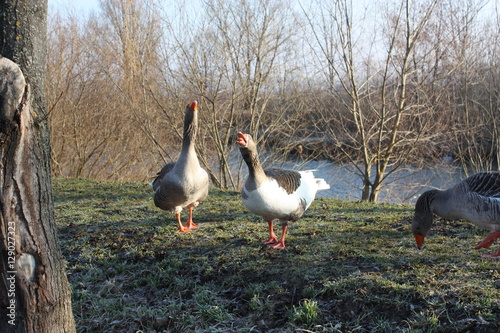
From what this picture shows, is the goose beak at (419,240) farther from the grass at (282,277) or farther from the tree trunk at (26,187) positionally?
the tree trunk at (26,187)

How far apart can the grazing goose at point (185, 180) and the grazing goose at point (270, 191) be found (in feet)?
3.38

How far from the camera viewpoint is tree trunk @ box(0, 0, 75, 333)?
6.53 ft

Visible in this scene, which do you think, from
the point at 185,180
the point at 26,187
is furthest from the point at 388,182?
the point at 26,187

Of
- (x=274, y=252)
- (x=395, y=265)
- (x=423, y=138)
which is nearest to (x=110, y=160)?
(x=423, y=138)

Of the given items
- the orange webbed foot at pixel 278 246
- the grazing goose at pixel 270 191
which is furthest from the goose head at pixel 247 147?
the orange webbed foot at pixel 278 246

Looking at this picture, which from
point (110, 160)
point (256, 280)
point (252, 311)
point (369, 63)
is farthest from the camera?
point (110, 160)

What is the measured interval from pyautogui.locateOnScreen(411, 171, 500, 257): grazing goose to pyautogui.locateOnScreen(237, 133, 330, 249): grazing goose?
1214mm

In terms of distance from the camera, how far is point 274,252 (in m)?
4.14

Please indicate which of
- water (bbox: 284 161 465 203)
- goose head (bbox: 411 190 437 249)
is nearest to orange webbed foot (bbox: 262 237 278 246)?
goose head (bbox: 411 190 437 249)

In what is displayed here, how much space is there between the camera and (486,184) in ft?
12.3

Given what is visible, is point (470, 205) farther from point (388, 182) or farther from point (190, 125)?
point (388, 182)

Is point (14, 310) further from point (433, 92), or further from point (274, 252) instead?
point (433, 92)

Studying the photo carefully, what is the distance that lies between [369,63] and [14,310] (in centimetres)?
878

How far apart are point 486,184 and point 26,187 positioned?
12.4 feet
